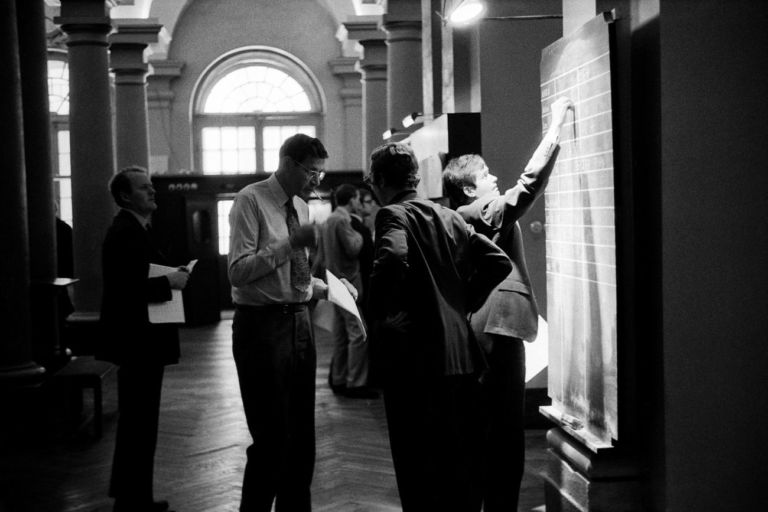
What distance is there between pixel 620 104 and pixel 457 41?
3072 mm

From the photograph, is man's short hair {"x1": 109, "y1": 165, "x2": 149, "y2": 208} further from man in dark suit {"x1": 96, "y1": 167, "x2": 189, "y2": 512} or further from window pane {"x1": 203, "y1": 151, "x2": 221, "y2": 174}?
window pane {"x1": 203, "y1": 151, "x2": 221, "y2": 174}

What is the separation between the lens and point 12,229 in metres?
5.57

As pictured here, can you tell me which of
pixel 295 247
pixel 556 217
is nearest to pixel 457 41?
pixel 556 217

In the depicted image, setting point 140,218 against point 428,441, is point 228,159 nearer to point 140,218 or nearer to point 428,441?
point 140,218

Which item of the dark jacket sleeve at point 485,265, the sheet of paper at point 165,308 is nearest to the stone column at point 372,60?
the sheet of paper at point 165,308

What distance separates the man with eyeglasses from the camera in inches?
131

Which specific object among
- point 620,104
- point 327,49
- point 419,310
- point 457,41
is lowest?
point 419,310

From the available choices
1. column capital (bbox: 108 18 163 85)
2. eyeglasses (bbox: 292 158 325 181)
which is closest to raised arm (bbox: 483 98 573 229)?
eyeglasses (bbox: 292 158 325 181)

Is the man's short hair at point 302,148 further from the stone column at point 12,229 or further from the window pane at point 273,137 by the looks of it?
the window pane at point 273,137

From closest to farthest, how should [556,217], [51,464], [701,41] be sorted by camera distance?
[701,41] < [556,217] < [51,464]

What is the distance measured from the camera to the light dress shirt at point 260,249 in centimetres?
328

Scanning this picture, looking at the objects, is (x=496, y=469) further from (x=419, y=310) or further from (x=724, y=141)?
(x=724, y=141)

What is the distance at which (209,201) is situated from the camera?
43.3 feet

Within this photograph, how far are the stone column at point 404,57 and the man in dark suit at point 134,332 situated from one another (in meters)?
5.60
